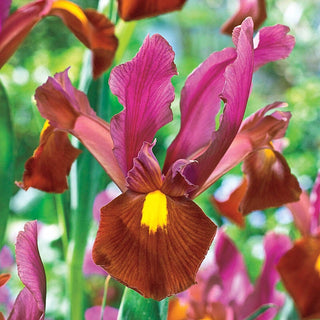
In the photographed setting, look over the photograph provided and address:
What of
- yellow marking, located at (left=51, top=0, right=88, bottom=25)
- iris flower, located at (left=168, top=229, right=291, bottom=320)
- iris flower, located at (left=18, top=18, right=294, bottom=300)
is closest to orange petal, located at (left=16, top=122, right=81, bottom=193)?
iris flower, located at (left=18, top=18, right=294, bottom=300)

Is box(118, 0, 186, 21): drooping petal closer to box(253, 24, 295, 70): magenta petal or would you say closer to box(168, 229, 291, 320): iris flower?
box(253, 24, 295, 70): magenta petal

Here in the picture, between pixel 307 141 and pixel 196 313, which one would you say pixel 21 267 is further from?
pixel 307 141

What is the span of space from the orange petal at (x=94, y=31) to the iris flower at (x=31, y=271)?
0.18m

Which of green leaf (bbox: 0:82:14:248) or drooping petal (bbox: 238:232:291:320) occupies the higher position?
green leaf (bbox: 0:82:14:248)

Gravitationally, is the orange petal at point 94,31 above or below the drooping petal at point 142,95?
above

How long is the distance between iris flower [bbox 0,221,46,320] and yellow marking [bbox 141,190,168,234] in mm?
66

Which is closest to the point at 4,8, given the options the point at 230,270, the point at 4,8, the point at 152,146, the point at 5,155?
the point at 4,8

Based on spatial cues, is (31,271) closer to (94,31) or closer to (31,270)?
(31,270)

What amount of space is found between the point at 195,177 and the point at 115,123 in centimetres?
6

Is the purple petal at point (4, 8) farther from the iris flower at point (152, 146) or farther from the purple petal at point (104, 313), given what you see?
the purple petal at point (104, 313)

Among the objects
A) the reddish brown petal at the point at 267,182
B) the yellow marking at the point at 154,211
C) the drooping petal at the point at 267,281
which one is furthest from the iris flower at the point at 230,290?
the yellow marking at the point at 154,211

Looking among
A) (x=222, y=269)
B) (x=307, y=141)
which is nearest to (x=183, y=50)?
(x=307, y=141)

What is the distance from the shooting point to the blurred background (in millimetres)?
1084

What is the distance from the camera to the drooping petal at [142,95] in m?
0.38
